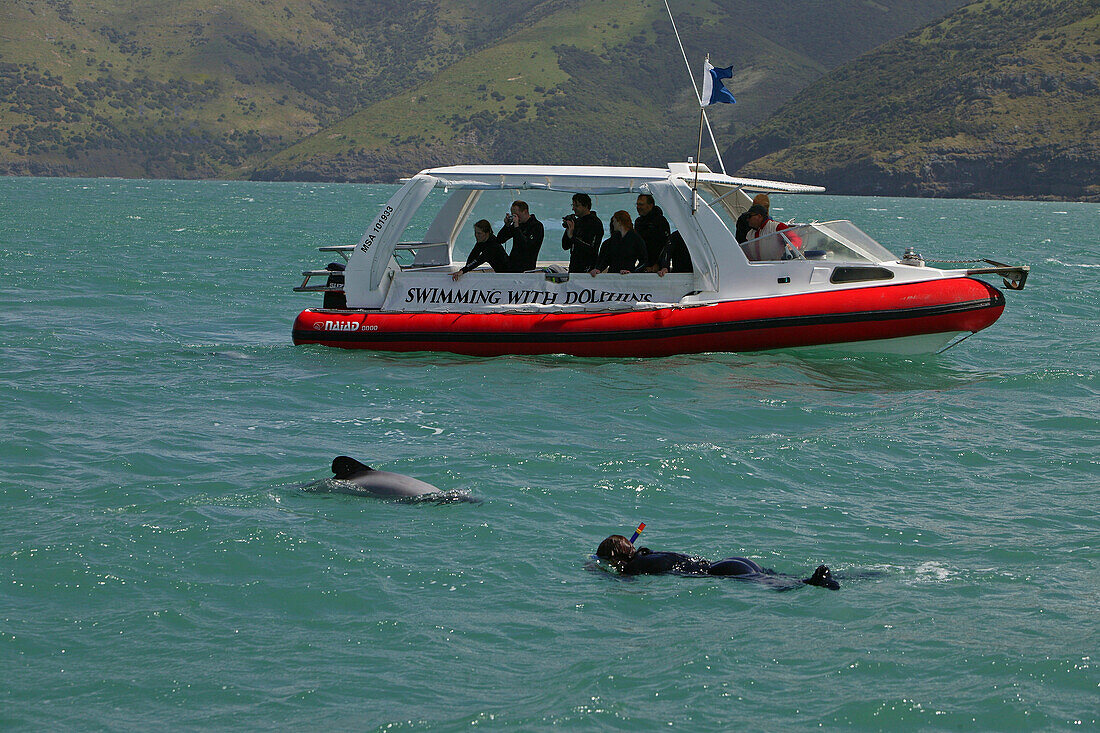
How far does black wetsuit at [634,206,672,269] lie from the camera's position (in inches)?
603

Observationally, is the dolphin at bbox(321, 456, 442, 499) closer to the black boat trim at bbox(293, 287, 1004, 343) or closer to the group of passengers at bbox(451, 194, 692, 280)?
the black boat trim at bbox(293, 287, 1004, 343)

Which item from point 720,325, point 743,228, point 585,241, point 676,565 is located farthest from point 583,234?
point 676,565

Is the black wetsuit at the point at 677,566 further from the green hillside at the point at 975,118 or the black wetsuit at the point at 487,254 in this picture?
the green hillside at the point at 975,118

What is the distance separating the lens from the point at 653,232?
15.3 meters

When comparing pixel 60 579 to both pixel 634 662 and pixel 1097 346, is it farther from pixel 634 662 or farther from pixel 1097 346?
pixel 1097 346

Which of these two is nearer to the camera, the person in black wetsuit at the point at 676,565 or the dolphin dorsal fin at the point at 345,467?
the person in black wetsuit at the point at 676,565

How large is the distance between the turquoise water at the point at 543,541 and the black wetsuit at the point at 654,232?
1.54 m

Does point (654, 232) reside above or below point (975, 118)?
below

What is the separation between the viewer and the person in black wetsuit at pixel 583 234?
49.8ft

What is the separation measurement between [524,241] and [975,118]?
144 m

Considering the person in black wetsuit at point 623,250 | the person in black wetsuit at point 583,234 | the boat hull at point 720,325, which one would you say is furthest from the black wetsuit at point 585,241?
the boat hull at point 720,325

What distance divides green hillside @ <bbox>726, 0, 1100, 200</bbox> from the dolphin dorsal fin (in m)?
140

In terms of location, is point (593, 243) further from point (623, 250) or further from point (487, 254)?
point (487, 254)

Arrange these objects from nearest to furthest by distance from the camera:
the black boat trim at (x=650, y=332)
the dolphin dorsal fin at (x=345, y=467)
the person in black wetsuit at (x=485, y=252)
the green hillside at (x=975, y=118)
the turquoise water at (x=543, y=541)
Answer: the turquoise water at (x=543, y=541) < the dolphin dorsal fin at (x=345, y=467) < the black boat trim at (x=650, y=332) < the person in black wetsuit at (x=485, y=252) < the green hillside at (x=975, y=118)
